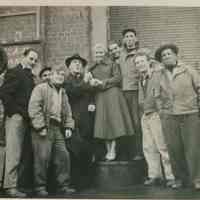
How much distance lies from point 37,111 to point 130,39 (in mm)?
1018

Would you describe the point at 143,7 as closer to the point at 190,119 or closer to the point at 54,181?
the point at 190,119

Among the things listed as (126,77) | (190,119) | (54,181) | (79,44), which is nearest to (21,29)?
(79,44)

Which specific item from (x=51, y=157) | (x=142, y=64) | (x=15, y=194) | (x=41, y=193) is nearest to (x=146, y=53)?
(x=142, y=64)

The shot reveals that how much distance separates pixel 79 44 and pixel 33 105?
67 centimetres

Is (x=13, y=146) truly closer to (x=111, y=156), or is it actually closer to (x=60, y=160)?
(x=60, y=160)

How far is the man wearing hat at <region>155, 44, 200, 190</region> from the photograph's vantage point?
4.48 m

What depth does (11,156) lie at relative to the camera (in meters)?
4.49

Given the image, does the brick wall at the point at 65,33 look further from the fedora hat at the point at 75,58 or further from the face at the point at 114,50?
the face at the point at 114,50

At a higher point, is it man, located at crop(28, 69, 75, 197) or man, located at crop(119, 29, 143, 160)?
man, located at crop(119, 29, 143, 160)

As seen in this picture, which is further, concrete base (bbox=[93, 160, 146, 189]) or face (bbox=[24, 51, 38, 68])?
face (bbox=[24, 51, 38, 68])

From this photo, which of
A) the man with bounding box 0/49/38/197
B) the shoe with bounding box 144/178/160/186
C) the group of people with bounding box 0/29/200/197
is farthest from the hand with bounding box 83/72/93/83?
the shoe with bounding box 144/178/160/186

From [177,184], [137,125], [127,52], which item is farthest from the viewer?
[127,52]

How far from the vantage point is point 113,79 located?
4605 mm

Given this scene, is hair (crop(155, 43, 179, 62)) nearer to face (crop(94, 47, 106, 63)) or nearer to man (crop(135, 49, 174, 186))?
man (crop(135, 49, 174, 186))
